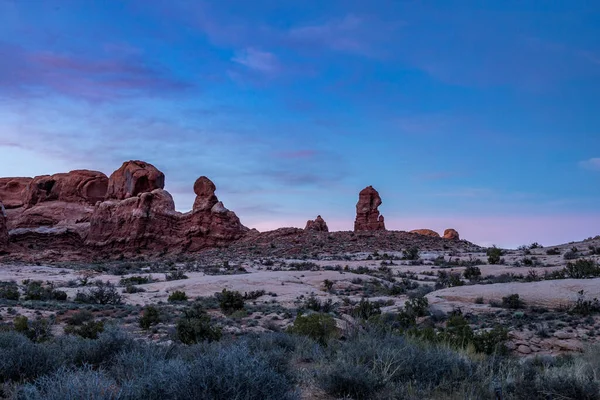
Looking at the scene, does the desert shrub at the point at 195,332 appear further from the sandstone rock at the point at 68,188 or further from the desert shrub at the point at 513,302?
the sandstone rock at the point at 68,188

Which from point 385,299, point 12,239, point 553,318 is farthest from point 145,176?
point 553,318

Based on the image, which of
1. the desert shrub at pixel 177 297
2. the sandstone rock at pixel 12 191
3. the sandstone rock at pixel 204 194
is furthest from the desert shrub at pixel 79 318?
the sandstone rock at pixel 12 191

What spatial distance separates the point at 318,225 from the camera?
62062 mm

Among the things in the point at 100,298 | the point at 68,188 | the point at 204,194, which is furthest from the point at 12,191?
the point at 100,298

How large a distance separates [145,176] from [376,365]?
5831cm

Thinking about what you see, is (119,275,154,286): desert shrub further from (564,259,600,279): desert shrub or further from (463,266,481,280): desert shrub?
(564,259,600,279): desert shrub

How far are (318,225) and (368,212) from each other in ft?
23.1

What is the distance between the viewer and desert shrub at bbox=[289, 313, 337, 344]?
1141cm

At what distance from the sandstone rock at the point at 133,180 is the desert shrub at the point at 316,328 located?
2016 inches

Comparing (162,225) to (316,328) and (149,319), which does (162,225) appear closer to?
(149,319)

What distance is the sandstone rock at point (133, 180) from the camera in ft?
201

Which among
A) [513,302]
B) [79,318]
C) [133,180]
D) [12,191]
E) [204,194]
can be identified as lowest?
[79,318]

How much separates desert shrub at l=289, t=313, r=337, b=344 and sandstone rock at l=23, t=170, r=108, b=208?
62.4 metres

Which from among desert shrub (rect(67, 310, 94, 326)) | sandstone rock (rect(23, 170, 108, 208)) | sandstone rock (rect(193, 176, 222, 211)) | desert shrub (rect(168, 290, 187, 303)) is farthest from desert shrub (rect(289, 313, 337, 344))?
sandstone rock (rect(23, 170, 108, 208))
